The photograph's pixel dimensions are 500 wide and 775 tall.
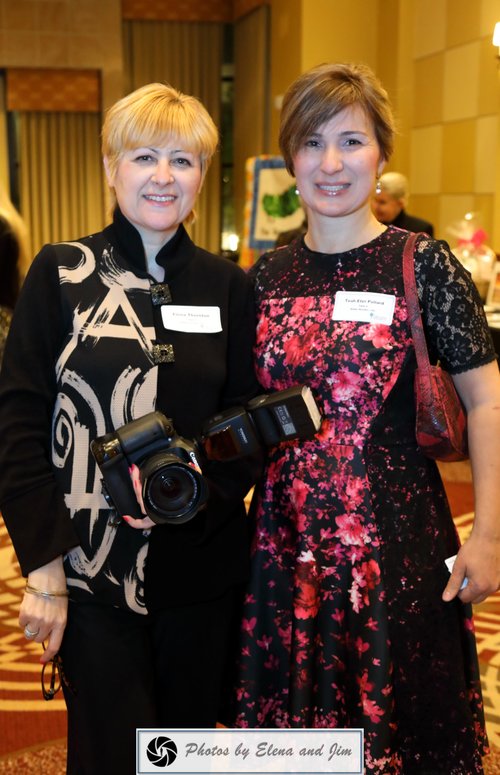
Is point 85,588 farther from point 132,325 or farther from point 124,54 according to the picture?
point 124,54

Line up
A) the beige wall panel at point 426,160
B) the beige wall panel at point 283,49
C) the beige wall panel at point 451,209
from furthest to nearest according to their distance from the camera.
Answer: the beige wall panel at point 283,49 → the beige wall panel at point 426,160 → the beige wall panel at point 451,209

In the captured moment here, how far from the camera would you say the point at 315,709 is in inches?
60.7

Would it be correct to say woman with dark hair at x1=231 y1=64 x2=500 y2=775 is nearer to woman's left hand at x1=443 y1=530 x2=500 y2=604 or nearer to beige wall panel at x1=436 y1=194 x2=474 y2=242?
woman's left hand at x1=443 y1=530 x2=500 y2=604

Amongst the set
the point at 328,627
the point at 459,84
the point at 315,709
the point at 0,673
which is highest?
the point at 459,84

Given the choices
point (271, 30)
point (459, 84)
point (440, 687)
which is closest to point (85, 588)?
point (440, 687)

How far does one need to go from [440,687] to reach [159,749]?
572 millimetres

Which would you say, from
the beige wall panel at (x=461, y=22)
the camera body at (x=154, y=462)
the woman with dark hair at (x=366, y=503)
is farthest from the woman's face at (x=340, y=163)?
the beige wall panel at (x=461, y=22)

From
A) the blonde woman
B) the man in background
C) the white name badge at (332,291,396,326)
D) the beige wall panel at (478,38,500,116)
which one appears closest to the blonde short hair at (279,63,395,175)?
the blonde woman

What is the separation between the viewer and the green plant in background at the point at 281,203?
6.03m

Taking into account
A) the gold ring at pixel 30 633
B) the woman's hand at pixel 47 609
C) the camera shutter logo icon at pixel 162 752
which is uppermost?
the woman's hand at pixel 47 609

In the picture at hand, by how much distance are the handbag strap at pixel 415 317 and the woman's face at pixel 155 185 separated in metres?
0.41

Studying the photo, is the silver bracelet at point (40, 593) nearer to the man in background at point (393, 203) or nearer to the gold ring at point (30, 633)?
the gold ring at point (30, 633)

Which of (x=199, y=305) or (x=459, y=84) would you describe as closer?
(x=199, y=305)

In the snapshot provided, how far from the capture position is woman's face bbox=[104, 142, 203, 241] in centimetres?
142
